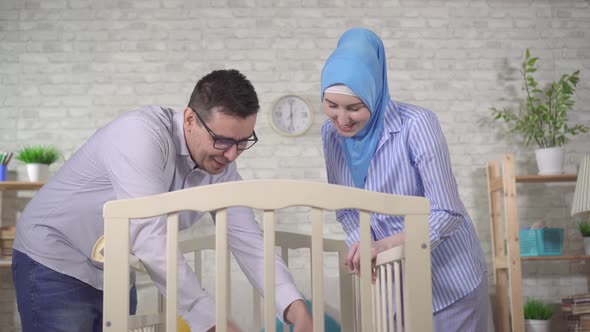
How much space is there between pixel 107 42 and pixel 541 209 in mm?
2898

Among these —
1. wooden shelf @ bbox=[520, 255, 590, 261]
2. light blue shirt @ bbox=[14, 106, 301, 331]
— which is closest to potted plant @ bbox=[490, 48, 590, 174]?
wooden shelf @ bbox=[520, 255, 590, 261]

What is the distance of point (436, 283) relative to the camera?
1513 mm

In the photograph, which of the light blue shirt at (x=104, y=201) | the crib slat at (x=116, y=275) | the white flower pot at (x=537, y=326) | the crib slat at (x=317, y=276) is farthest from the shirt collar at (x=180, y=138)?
the white flower pot at (x=537, y=326)

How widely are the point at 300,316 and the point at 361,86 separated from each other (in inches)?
22.6

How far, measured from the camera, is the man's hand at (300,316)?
1.33m

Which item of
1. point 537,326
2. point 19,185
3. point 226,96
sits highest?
point 226,96

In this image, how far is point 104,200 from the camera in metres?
1.56

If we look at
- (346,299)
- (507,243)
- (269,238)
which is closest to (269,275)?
(269,238)

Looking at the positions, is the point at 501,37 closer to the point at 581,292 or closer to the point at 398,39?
the point at 398,39

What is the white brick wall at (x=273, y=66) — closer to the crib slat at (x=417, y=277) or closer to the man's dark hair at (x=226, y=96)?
the man's dark hair at (x=226, y=96)

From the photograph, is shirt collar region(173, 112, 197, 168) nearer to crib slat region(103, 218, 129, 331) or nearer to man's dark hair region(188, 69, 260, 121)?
man's dark hair region(188, 69, 260, 121)

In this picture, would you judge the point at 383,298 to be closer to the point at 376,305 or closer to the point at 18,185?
the point at 376,305

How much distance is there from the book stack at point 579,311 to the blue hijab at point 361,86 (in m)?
2.49

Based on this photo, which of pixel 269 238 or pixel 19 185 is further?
pixel 19 185
